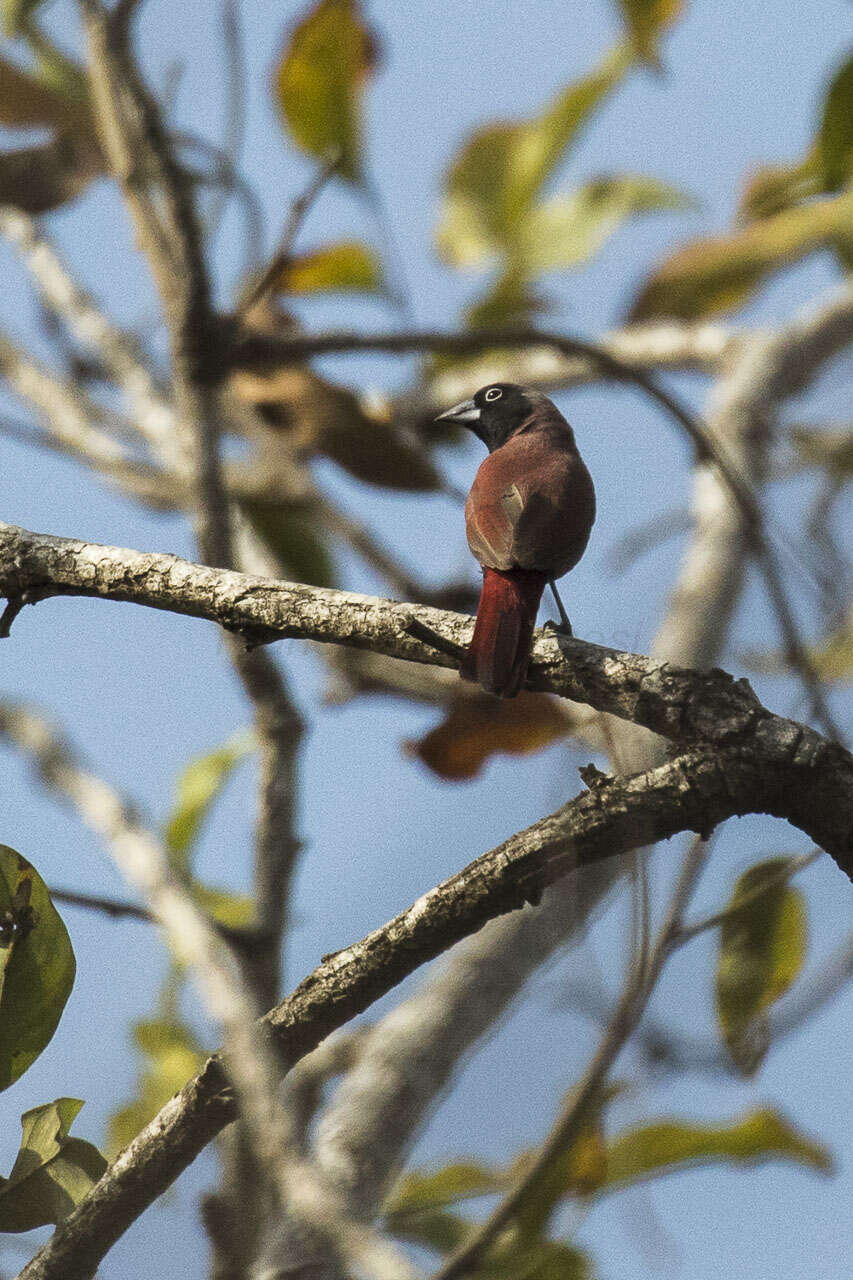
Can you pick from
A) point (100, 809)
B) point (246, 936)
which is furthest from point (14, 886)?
point (246, 936)

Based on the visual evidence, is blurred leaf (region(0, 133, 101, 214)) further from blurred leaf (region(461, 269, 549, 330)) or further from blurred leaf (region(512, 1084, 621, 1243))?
blurred leaf (region(512, 1084, 621, 1243))

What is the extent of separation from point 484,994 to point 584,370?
4970 mm

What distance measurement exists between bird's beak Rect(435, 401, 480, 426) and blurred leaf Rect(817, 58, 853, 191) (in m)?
1.03

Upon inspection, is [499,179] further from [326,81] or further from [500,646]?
[500,646]

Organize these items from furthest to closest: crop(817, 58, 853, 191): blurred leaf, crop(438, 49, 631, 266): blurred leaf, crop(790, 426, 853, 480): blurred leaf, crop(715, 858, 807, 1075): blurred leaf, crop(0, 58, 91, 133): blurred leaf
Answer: crop(438, 49, 631, 266): blurred leaf, crop(0, 58, 91, 133): blurred leaf, crop(790, 426, 853, 480): blurred leaf, crop(817, 58, 853, 191): blurred leaf, crop(715, 858, 807, 1075): blurred leaf

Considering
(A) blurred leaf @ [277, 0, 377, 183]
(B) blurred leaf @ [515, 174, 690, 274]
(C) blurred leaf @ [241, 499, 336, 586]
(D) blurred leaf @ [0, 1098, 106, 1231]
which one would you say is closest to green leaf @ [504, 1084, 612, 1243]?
(D) blurred leaf @ [0, 1098, 106, 1231]

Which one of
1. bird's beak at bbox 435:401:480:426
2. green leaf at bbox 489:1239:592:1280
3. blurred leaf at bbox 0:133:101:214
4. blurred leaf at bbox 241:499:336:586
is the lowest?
green leaf at bbox 489:1239:592:1280

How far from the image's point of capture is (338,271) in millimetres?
6012

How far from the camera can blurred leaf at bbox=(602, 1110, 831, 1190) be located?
1.65m

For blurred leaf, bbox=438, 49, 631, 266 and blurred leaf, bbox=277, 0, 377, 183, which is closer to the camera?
blurred leaf, bbox=277, 0, 377, 183

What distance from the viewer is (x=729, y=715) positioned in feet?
5.67

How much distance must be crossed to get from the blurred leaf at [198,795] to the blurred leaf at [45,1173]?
2.88m

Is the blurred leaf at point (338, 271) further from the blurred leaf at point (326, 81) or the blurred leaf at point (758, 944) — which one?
the blurred leaf at point (758, 944)

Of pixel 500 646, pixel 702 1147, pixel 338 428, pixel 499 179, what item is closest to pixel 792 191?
pixel 338 428
